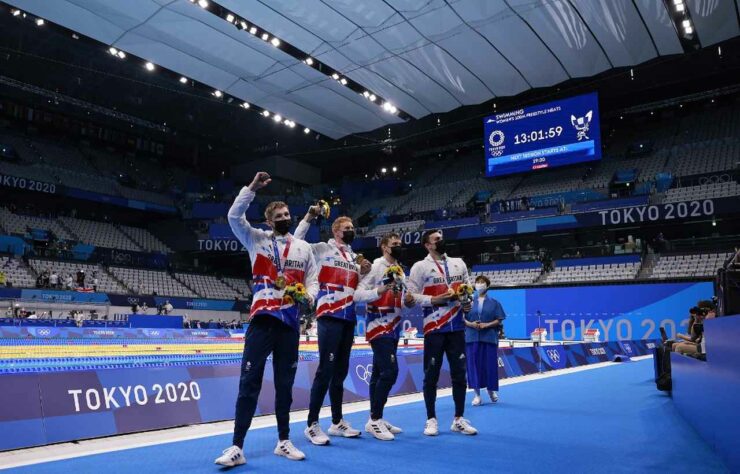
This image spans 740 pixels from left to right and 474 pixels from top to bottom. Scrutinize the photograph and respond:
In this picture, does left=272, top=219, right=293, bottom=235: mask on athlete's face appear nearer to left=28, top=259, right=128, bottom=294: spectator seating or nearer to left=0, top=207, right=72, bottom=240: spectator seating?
left=28, top=259, right=128, bottom=294: spectator seating

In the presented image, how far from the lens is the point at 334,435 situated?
520 centimetres

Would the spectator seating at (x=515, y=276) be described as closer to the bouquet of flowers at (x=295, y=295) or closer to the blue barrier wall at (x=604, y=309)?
the blue barrier wall at (x=604, y=309)

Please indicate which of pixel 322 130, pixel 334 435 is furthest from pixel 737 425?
pixel 322 130

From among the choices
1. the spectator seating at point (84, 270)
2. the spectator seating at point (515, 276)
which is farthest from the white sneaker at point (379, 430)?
the spectator seating at point (84, 270)

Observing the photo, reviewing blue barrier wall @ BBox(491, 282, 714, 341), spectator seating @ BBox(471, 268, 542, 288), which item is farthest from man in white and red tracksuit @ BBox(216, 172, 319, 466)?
spectator seating @ BBox(471, 268, 542, 288)

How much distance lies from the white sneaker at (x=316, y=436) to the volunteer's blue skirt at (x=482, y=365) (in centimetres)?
373

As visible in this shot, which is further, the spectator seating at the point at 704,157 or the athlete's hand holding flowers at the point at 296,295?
the spectator seating at the point at 704,157

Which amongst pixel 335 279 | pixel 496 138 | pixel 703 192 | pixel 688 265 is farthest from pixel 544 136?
pixel 335 279

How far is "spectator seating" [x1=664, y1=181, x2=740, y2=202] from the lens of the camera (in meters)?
24.2

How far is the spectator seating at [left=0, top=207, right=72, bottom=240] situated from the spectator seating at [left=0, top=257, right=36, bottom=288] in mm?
3769

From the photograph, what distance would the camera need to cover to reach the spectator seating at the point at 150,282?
103 feet

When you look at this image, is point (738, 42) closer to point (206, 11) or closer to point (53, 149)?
point (206, 11)

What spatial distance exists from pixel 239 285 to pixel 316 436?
3504 cm

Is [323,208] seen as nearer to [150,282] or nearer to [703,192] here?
[703,192]
